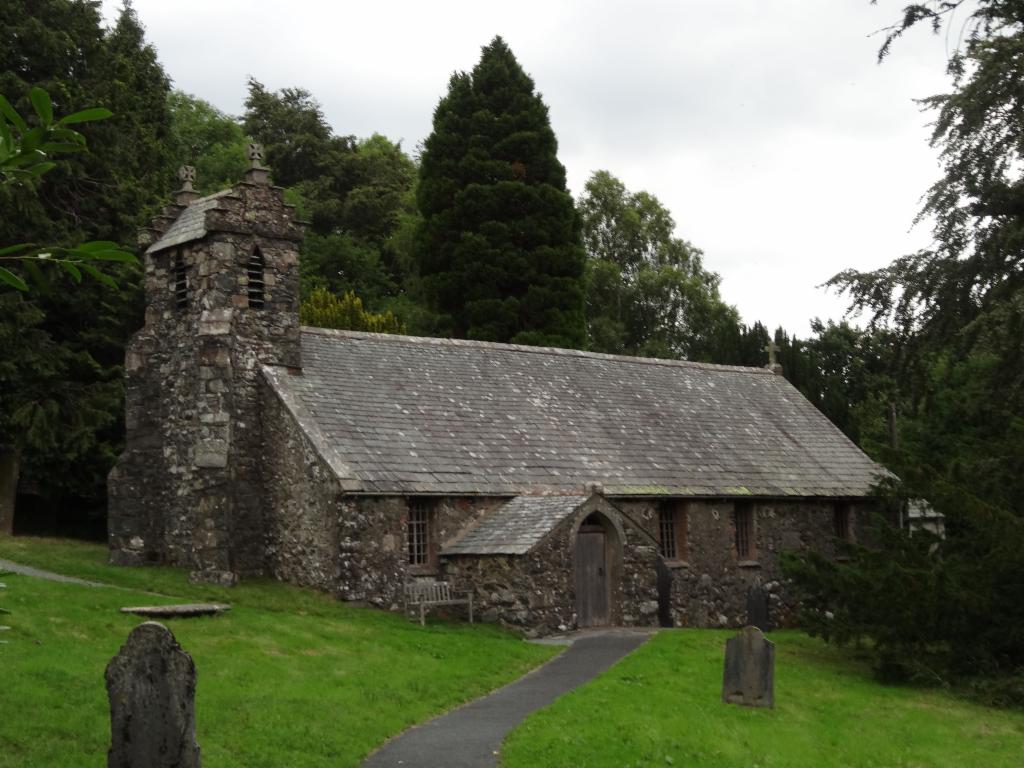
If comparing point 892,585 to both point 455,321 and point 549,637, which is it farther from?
point 455,321

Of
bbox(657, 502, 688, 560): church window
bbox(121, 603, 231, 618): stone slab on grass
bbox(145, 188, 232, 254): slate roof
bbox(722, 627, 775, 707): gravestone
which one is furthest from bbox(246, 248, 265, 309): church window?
bbox(722, 627, 775, 707): gravestone

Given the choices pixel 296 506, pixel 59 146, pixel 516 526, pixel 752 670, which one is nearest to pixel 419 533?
pixel 516 526

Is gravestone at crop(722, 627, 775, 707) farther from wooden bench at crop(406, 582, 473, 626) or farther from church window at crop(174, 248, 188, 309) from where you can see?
church window at crop(174, 248, 188, 309)

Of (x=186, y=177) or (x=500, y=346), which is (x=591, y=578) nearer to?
(x=500, y=346)

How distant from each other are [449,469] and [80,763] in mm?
15455

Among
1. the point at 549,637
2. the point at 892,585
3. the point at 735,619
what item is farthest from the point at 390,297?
the point at 892,585

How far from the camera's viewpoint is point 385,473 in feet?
89.8

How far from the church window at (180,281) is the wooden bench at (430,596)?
8.86 metres

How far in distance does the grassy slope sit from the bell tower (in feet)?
4.33

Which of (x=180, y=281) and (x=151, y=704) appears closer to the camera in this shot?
(x=151, y=704)

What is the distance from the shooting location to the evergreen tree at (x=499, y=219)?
4866cm

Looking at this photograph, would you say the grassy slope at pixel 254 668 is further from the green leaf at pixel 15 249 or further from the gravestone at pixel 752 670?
the green leaf at pixel 15 249

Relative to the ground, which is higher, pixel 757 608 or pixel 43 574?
pixel 43 574

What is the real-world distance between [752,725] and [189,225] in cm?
1821
